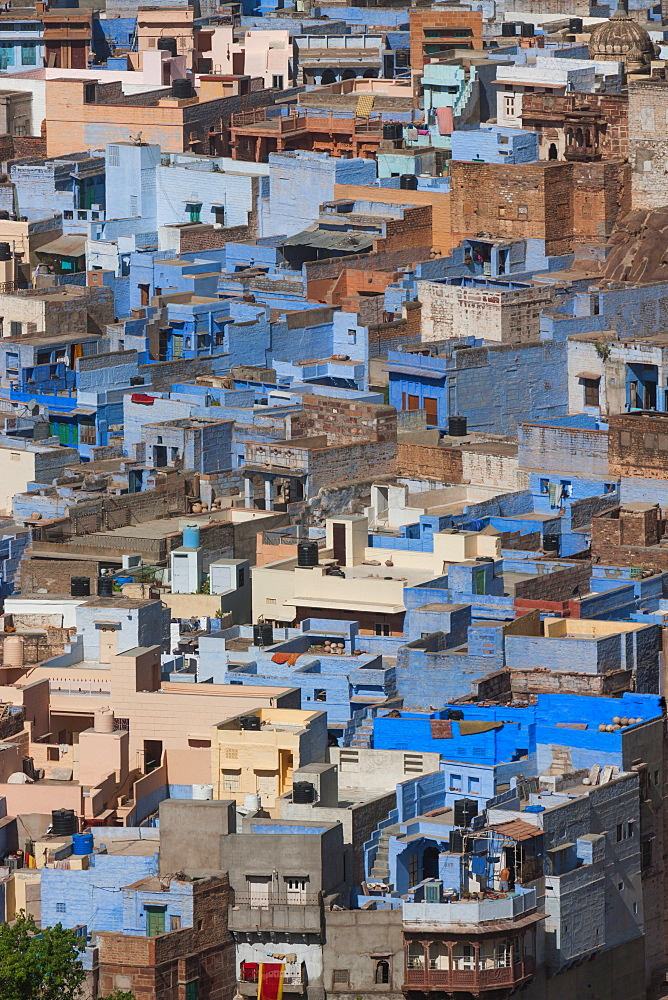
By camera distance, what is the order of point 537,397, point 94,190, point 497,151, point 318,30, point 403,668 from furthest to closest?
point 318,30 → point 94,190 → point 497,151 → point 537,397 → point 403,668

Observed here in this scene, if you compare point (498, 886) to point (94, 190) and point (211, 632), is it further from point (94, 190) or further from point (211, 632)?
point (94, 190)

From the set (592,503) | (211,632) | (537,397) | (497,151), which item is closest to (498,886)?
(211,632)

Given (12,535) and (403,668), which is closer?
(403,668)

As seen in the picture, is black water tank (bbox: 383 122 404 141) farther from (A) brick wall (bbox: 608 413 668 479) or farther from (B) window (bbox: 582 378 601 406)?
(A) brick wall (bbox: 608 413 668 479)

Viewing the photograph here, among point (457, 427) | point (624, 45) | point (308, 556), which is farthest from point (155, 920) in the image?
point (624, 45)

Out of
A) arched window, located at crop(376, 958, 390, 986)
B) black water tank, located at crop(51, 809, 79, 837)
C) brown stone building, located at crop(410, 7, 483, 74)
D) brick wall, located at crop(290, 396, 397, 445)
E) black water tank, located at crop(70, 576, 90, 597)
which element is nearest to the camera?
arched window, located at crop(376, 958, 390, 986)

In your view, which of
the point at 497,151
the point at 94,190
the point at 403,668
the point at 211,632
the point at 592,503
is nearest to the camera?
the point at 403,668

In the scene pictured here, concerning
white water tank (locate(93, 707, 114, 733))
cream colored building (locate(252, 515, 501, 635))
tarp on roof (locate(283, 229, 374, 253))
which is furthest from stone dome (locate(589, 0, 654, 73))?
white water tank (locate(93, 707, 114, 733))
